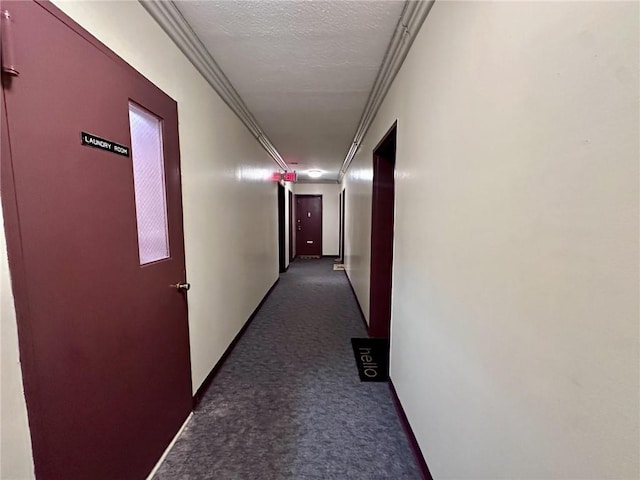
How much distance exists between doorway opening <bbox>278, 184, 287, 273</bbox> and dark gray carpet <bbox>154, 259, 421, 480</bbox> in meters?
3.18

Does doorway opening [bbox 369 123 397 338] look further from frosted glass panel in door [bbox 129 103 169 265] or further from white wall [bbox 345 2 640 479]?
frosted glass panel in door [bbox 129 103 169 265]

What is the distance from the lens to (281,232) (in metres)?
6.04

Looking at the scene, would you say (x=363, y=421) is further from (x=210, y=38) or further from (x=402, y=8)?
(x=210, y=38)

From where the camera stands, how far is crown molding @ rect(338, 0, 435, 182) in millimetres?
1340

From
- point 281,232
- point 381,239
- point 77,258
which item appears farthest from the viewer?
point 281,232

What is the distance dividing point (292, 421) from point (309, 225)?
7.09 meters

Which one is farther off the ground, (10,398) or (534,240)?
(534,240)

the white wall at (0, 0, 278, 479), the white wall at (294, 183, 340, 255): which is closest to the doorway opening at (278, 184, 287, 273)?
the white wall at (0, 0, 278, 479)

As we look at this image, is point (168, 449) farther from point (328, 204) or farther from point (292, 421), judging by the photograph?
point (328, 204)

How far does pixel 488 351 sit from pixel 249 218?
2906mm

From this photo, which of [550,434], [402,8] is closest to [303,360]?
[550,434]

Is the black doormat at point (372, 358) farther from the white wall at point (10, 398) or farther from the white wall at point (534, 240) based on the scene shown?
the white wall at point (10, 398)

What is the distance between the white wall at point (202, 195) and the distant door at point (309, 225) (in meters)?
4.86

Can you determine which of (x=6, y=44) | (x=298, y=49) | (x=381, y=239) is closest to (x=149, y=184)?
(x=6, y=44)
